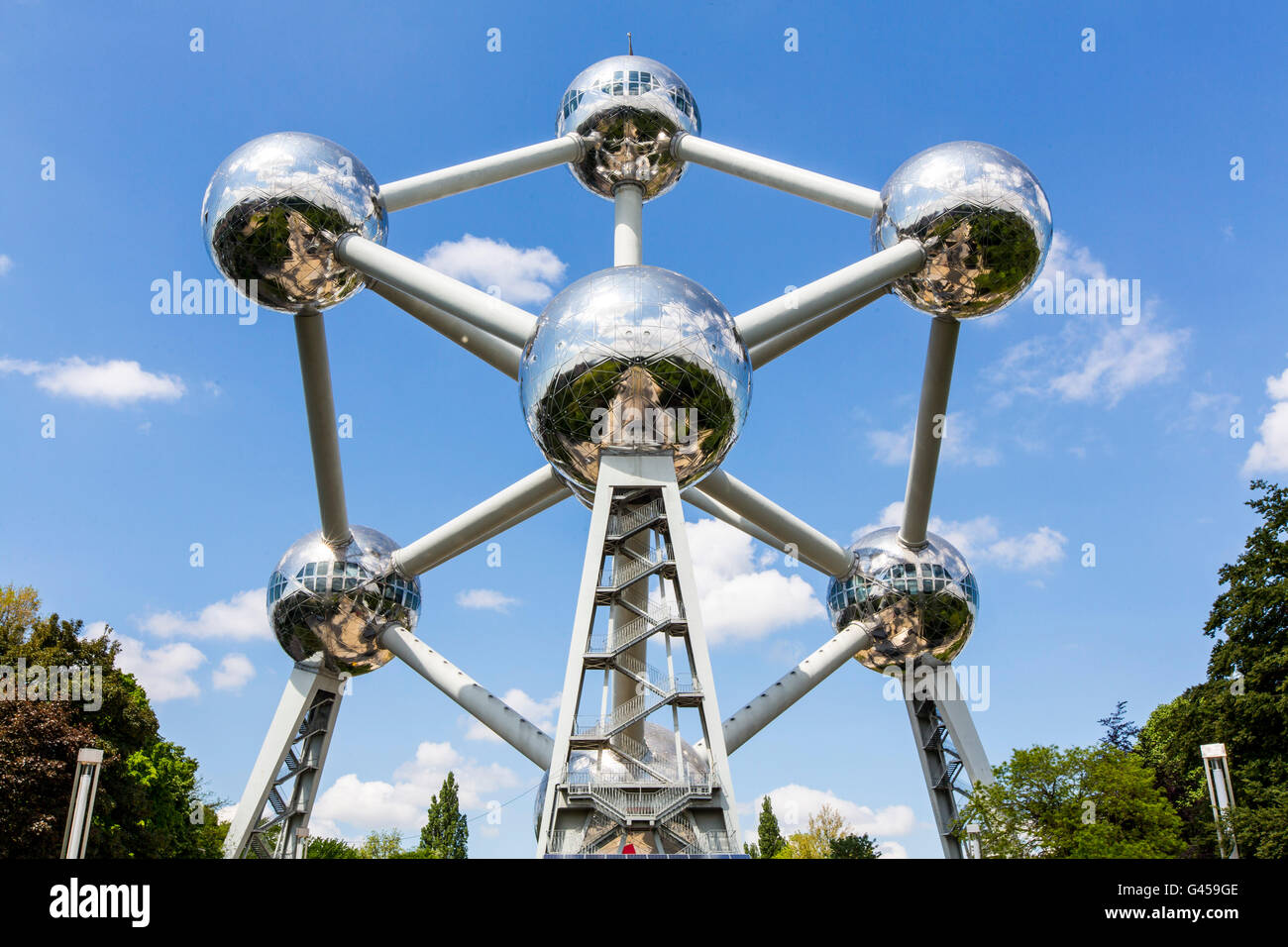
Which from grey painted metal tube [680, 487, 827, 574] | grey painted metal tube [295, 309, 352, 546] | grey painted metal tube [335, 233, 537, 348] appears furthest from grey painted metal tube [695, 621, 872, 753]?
grey painted metal tube [295, 309, 352, 546]

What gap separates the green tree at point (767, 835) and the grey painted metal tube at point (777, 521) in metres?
25.9

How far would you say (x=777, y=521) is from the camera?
17953 mm

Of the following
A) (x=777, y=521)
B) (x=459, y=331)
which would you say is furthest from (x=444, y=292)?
(x=777, y=521)

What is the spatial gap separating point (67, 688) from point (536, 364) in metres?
15.2

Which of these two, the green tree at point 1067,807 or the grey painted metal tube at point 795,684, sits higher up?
the grey painted metal tube at point 795,684

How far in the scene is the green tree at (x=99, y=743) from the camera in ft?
68.0

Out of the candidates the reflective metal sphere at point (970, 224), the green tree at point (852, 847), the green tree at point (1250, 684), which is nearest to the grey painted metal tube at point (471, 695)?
the reflective metal sphere at point (970, 224)

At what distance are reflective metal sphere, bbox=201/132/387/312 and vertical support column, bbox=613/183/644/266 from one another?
5.16 meters

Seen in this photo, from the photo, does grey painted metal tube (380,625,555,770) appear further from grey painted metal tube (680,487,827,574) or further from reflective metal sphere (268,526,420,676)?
grey painted metal tube (680,487,827,574)

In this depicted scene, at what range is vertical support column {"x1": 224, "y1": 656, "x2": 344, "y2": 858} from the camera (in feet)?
66.2

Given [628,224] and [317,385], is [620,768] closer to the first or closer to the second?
[317,385]

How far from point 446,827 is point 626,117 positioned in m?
33.5

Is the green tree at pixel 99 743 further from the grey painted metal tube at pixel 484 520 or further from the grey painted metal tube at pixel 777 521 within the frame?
the grey painted metal tube at pixel 777 521
